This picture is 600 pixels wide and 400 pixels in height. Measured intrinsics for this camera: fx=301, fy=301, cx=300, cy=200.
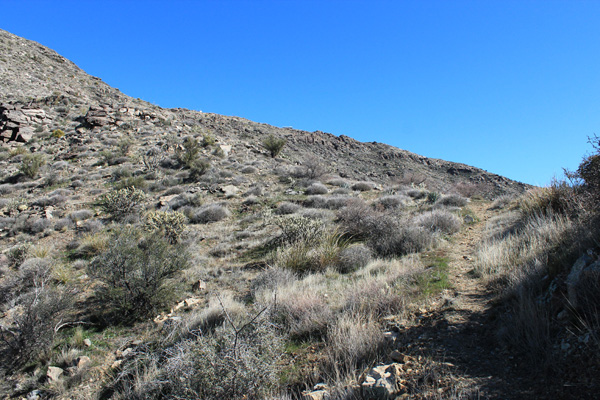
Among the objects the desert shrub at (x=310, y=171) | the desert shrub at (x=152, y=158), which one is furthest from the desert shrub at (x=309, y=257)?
the desert shrub at (x=152, y=158)

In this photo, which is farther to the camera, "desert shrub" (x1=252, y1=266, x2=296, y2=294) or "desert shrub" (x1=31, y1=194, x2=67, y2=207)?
A: "desert shrub" (x1=31, y1=194, x2=67, y2=207)

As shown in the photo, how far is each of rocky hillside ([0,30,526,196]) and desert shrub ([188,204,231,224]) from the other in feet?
43.3

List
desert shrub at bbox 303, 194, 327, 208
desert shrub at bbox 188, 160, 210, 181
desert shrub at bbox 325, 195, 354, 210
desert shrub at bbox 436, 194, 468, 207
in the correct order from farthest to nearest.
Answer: desert shrub at bbox 188, 160, 210, 181 < desert shrub at bbox 303, 194, 327, 208 < desert shrub at bbox 436, 194, 468, 207 < desert shrub at bbox 325, 195, 354, 210

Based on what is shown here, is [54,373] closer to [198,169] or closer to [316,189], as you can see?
[316,189]

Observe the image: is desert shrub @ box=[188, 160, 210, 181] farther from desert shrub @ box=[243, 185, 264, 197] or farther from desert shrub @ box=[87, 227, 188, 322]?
desert shrub @ box=[87, 227, 188, 322]

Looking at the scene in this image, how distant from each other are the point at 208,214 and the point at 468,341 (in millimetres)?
10236

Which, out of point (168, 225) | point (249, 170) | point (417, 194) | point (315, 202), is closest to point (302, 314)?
point (168, 225)

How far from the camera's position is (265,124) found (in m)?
48.0

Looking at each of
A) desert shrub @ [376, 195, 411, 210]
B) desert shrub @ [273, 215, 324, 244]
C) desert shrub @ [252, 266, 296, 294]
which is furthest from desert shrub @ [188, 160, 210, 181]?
desert shrub @ [252, 266, 296, 294]

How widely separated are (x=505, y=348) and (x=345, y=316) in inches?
70.2

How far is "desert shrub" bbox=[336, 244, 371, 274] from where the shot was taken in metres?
6.87

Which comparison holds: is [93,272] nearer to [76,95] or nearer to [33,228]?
[33,228]

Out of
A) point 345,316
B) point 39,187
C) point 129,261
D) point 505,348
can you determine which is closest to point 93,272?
point 129,261

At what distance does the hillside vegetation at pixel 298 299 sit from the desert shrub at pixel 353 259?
0.05 meters
